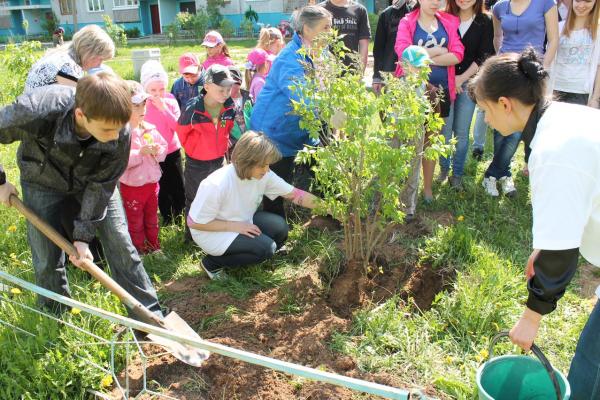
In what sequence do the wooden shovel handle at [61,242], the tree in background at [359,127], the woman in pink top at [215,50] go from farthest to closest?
1. the woman in pink top at [215,50]
2. the tree in background at [359,127]
3. the wooden shovel handle at [61,242]

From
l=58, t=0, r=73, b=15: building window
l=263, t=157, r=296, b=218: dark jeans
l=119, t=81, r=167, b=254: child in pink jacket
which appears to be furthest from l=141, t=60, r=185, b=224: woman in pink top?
l=58, t=0, r=73, b=15: building window

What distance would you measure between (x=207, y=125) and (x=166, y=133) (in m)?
0.53

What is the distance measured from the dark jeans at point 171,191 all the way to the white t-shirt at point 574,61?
141 inches

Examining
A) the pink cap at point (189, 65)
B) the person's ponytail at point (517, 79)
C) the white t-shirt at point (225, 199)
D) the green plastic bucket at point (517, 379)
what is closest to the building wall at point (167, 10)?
the pink cap at point (189, 65)

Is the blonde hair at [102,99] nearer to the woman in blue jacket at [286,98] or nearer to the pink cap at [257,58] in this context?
the woman in blue jacket at [286,98]

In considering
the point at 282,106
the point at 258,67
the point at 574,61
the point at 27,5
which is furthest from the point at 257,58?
the point at 27,5

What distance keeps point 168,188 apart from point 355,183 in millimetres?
1969

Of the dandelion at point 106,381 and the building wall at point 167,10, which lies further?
the building wall at point 167,10

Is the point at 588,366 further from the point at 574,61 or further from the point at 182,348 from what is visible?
the point at 574,61

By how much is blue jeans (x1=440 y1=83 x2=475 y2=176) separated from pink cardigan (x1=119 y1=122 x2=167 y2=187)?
101 inches

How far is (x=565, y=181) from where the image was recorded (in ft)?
4.64

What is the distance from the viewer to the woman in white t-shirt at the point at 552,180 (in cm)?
143

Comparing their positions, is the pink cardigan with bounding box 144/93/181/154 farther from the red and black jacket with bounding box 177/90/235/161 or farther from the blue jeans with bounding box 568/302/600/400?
the blue jeans with bounding box 568/302/600/400

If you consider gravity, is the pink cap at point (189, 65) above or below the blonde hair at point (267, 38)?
below
